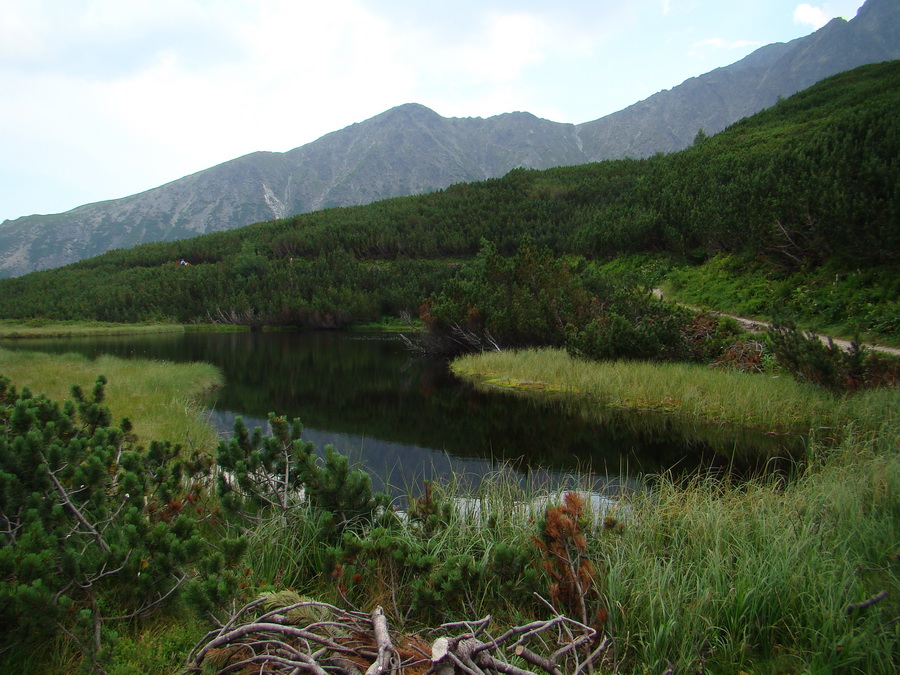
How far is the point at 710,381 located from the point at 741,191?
665 inches

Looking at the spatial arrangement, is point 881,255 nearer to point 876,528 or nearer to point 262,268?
point 876,528

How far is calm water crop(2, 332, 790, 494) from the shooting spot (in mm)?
10258

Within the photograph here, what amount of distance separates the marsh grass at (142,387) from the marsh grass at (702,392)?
36.7 feet

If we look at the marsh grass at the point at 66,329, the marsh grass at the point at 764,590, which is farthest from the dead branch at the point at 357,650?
the marsh grass at the point at 66,329

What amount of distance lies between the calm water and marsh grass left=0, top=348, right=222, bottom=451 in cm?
113

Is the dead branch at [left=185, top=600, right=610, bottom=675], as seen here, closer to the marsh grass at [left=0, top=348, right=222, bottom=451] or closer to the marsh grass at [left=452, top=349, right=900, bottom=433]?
the marsh grass at [left=0, top=348, right=222, bottom=451]

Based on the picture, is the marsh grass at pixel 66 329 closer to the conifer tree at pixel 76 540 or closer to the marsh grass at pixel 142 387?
the marsh grass at pixel 142 387

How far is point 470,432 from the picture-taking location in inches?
540

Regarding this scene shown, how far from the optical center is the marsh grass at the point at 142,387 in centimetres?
1178

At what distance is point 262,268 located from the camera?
82875mm

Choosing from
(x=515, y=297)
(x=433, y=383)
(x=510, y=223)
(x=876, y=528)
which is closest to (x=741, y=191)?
(x=515, y=297)

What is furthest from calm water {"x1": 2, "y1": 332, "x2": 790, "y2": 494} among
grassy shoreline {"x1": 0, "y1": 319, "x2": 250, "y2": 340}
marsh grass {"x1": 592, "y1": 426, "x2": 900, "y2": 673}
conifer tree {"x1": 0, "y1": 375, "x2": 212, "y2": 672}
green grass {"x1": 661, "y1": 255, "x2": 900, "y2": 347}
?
grassy shoreline {"x1": 0, "y1": 319, "x2": 250, "y2": 340}

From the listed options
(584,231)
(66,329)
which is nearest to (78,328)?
(66,329)

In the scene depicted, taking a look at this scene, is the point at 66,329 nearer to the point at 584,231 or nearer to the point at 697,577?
the point at 584,231
